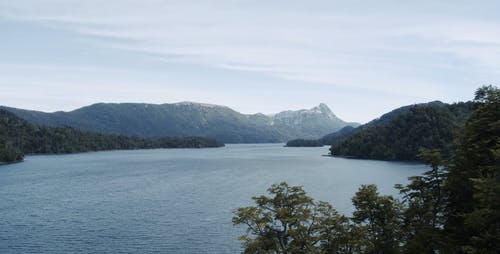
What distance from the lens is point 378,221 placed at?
39.1m

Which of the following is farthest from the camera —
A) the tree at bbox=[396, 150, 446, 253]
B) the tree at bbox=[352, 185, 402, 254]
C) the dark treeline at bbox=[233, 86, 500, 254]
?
the tree at bbox=[352, 185, 402, 254]

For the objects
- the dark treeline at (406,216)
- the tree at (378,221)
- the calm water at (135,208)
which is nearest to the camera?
the dark treeline at (406,216)

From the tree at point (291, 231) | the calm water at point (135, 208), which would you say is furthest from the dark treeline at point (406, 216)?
the calm water at point (135, 208)

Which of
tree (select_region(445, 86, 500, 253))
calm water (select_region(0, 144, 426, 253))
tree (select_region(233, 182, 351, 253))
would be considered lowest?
calm water (select_region(0, 144, 426, 253))

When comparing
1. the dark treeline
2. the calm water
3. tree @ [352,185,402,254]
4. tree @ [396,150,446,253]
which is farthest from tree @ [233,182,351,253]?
the calm water

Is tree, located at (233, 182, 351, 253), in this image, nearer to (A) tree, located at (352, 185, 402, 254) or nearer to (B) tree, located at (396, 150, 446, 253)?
(A) tree, located at (352, 185, 402, 254)

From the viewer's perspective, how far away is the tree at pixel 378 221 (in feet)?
123

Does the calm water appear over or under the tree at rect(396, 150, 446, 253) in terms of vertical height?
under

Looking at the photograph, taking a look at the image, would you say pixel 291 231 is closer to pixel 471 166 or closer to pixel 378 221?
pixel 378 221

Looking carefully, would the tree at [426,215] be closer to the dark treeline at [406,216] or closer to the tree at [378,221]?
the dark treeline at [406,216]

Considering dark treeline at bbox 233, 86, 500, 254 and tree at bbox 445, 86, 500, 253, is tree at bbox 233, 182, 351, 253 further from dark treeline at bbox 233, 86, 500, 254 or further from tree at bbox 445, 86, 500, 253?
tree at bbox 445, 86, 500, 253

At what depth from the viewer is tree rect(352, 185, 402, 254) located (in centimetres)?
3741

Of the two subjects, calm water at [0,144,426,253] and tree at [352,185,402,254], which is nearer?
tree at [352,185,402,254]

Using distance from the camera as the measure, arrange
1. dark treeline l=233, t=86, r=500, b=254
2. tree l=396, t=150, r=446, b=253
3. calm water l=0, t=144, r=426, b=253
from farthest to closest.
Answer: calm water l=0, t=144, r=426, b=253 → dark treeline l=233, t=86, r=500, b=254 → tree l=396, t=150, r=446, b=253
